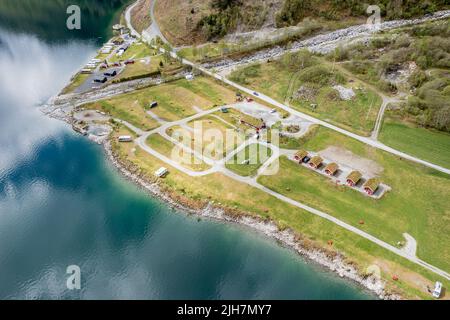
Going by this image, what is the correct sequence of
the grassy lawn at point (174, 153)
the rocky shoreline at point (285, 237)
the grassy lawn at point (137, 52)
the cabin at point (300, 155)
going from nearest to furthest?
the rocky shoreline at point (285, 237), the cabin at point (300, 155), the grassy lawn at point (174, 153), the grassy lawn at point (137, 52)

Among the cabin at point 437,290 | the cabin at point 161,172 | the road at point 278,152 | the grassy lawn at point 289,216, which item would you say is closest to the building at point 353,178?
the road at point 278,152

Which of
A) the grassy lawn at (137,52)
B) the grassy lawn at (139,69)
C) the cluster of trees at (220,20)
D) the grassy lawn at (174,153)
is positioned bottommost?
the grassy lawn at (174,153)

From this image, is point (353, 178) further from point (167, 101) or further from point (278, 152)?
point (167, 101)

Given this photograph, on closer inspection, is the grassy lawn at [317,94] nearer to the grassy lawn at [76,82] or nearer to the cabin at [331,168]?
the cabin at [331,168]

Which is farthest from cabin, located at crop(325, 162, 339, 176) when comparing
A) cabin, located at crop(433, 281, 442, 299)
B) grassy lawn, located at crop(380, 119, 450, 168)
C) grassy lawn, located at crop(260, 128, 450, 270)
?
cabin, located at crop(433, 281, 442, 299)

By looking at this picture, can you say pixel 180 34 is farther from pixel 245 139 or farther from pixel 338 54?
pixel 245 139

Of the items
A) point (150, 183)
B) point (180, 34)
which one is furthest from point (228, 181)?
point (180, 34)

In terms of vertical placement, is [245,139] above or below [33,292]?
above
